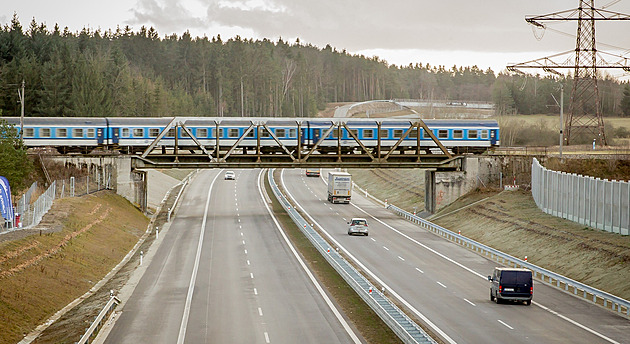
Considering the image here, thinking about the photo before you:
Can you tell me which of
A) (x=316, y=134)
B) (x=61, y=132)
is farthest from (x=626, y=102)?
(x=61, y=132)

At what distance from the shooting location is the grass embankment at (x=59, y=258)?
1234 inches

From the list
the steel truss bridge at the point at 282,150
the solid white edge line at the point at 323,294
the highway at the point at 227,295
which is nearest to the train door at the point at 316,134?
the steel truss bridge at the point at 282,150

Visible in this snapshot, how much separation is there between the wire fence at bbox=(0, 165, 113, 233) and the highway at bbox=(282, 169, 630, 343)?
20110 millimetres

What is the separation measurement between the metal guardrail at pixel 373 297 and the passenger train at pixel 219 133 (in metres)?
16.2

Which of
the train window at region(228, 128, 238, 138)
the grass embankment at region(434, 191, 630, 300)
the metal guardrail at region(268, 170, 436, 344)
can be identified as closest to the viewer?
the metal guardrail at region(268, 170, 436, 344)

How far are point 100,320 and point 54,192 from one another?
29085mm

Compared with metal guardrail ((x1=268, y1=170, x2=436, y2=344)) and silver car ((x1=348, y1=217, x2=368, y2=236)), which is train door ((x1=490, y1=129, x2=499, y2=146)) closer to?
silver car ((x1=348, y1=217, x2=368, y2=236))

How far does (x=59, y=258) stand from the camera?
1602 inches

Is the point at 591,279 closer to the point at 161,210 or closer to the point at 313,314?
the point at 313,314

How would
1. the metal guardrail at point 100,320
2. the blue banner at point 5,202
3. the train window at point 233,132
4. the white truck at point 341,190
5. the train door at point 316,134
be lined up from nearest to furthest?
the metal guardrail at point 100,320, the blue banner at point 5,202, the train window at point 233,132, the train door at point 316,134, the white truck at point 341,190

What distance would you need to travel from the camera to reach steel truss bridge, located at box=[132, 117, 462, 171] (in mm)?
70000

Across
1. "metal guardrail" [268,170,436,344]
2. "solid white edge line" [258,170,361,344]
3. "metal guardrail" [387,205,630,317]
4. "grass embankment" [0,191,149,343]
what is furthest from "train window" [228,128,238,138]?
"metal guardrail" [387,205,630,317]

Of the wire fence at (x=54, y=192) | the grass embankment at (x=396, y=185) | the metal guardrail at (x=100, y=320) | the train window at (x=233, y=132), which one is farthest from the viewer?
the grass embankment at (x=396, y=185)

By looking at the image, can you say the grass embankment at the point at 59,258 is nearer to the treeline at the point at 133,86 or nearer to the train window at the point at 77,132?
the train window at the point at 77,132
